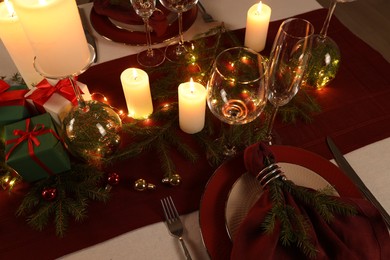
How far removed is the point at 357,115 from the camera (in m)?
0.86

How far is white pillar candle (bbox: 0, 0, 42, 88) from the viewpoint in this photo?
0.71 m

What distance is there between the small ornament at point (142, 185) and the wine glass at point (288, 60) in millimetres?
316

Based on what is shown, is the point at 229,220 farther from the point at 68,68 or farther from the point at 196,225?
the point at 68,68

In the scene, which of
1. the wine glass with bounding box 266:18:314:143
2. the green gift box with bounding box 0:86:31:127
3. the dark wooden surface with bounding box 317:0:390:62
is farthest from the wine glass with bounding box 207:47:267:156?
the dark wooden surface with bounding box 317:0:390:62

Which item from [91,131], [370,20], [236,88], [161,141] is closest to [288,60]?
[236,88]

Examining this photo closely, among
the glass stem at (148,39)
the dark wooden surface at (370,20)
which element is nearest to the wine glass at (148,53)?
the glass stem at (148,39)

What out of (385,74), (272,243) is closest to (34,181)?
(272,243)

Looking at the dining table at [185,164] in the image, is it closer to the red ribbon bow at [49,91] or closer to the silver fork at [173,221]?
the silver fork at [173,221]

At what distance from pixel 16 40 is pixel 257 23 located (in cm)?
60

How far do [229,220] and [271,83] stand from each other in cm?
29

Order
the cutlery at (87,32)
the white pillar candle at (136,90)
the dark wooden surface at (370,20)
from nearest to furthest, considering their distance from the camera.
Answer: the white pillar candle at (136,90)
the cutlery at (87,32)
the dark wooden surface at (370,20)

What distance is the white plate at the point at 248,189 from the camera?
635mm

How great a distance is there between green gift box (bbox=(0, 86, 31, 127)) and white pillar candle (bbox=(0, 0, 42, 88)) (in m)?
0.08

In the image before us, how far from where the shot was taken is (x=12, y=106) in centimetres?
73
